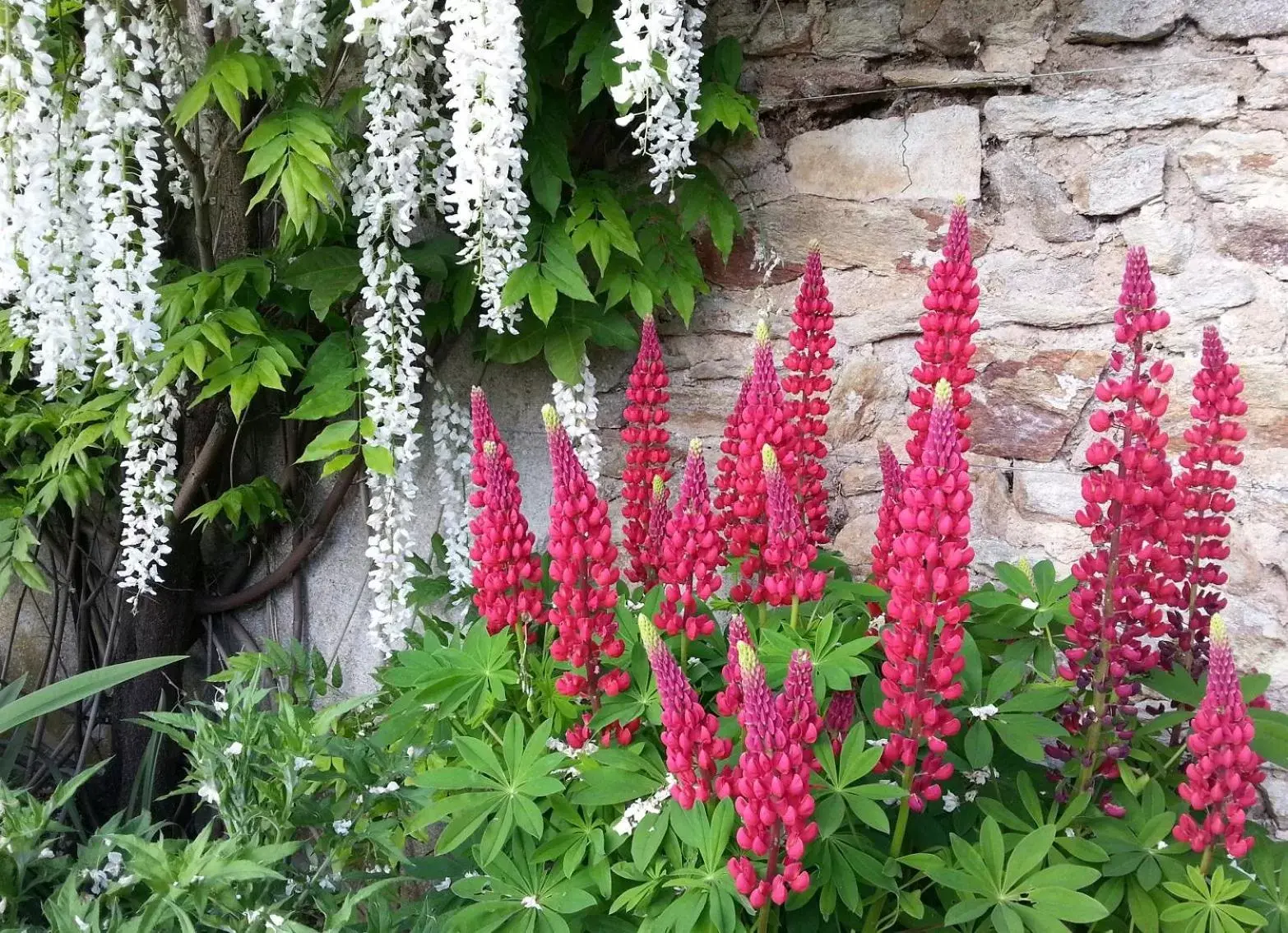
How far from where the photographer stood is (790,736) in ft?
3.48

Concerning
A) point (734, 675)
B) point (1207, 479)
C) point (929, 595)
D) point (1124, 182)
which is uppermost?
point (1124, 182)

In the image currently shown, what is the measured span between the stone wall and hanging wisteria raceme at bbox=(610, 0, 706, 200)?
353mm

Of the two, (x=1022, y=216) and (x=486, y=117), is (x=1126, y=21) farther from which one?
(x=486, y=117)

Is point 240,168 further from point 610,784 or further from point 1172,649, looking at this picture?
point 1172,649

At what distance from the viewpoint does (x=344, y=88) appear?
9.11ft

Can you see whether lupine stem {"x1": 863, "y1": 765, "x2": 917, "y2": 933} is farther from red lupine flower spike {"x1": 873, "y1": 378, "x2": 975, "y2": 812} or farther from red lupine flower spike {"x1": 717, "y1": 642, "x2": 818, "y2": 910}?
red lupine flower spike {"x1": 717, "y1": 642, "x2": 818, "y2": 910}

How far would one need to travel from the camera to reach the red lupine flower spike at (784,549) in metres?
1.37

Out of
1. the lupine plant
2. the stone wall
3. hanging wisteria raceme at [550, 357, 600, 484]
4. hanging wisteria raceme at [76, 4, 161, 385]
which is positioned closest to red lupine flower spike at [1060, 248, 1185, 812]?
the lupine plant

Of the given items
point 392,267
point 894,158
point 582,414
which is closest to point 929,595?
point 582,414

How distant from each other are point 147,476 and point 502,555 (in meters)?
1.55

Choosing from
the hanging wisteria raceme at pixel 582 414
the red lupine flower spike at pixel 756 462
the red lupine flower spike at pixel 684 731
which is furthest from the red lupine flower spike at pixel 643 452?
the hanging wisteria raceme at pixel 582 414

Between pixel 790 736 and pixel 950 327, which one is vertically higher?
pixel 950 327

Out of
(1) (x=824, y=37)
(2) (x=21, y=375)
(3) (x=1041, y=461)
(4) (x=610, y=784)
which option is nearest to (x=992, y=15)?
(1) (x=824, y=37)

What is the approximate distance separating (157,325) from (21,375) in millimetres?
1126
